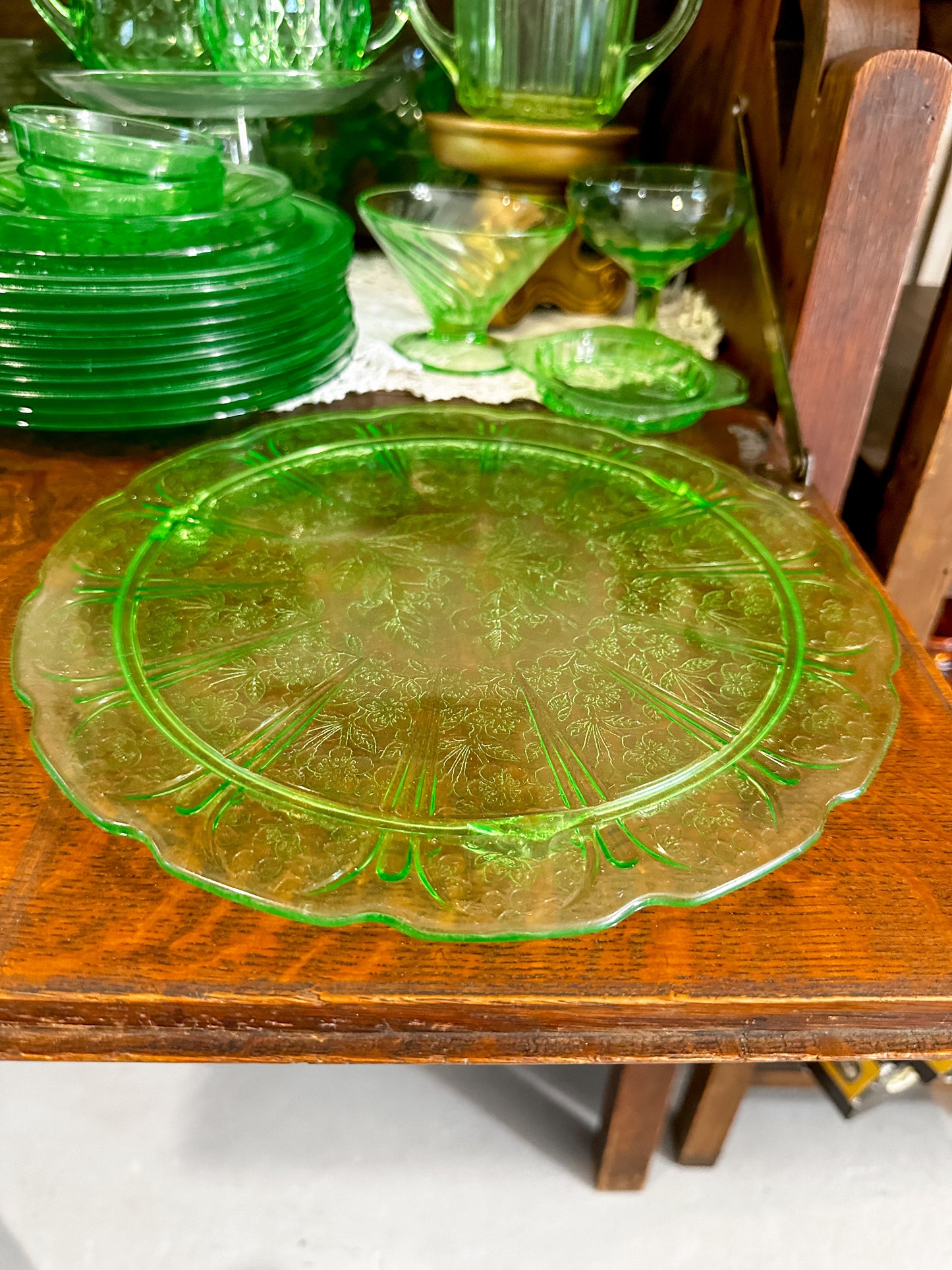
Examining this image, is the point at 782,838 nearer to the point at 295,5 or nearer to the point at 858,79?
the point at 858,79

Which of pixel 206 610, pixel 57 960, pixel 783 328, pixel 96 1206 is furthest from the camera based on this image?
pixel 96 1206

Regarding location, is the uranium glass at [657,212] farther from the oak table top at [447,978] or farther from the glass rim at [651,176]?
the oak table top at [447,978]

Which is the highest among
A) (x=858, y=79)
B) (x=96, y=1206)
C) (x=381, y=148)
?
(x=858, y=79)

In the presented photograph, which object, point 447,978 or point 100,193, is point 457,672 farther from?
point 100,193

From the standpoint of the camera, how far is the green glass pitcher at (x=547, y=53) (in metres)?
0.62

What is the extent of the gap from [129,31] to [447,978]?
Answer: 29.1 inches

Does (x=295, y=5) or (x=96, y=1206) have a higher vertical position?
(x=295, y=5)

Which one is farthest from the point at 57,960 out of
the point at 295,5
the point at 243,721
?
the point at 295,5

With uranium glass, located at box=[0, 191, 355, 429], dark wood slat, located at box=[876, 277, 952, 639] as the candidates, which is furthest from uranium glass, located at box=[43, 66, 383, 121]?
dark wood slat, located at box=[876, 277, 952, 639]

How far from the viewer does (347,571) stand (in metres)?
0.45

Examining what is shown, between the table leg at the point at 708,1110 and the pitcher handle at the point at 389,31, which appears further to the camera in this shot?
the table leg at the point at 708,1110

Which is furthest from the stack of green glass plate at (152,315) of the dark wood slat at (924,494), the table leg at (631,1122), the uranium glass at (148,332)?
the table leg at (631,1122)

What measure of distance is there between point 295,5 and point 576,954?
698 millimetres

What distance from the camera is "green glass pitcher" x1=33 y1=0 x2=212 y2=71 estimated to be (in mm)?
660
